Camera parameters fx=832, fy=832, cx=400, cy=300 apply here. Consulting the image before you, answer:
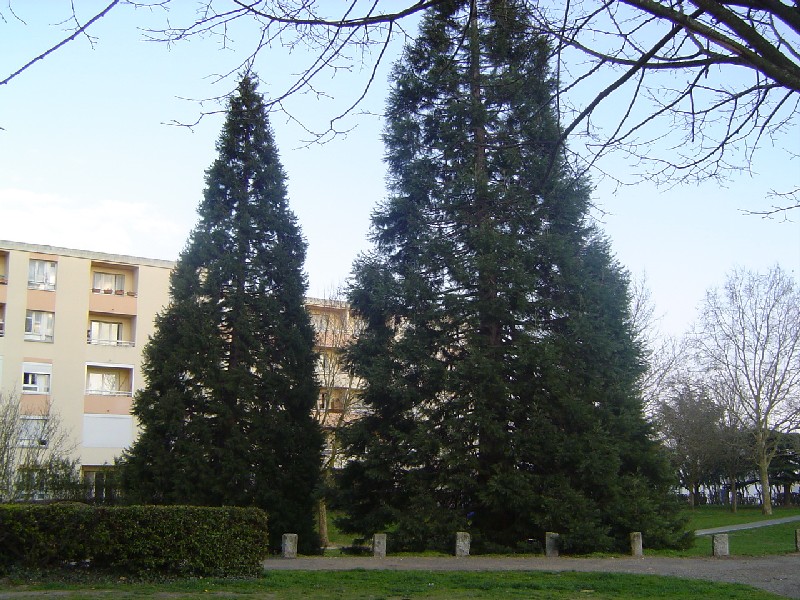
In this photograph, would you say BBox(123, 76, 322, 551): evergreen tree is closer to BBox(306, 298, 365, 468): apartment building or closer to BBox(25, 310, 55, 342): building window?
BBox(306, 298, 365, 468): apartment building

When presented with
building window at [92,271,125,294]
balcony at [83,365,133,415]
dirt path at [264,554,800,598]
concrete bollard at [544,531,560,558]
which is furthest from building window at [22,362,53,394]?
concrete bollard at [544,531,560,558]

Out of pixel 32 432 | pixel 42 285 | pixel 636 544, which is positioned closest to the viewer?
pixel 636 544

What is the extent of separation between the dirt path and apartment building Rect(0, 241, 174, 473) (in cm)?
2397

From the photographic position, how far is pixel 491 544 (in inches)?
765

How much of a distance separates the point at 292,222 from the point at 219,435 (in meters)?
6.87

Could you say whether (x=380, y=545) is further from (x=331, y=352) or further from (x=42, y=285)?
(x=42, y=285)

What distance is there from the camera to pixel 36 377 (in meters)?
37.8

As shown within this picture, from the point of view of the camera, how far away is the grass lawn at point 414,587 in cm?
1060

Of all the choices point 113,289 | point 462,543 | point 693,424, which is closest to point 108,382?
point 113,289

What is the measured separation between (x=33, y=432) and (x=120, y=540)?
856 inches

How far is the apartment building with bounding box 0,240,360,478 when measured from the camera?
37219 millimetres

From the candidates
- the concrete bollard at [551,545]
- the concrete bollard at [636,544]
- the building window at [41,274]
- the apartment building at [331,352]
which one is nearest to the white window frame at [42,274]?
the building window at [41,274]

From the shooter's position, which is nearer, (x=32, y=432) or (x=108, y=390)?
(x=32, y=432)

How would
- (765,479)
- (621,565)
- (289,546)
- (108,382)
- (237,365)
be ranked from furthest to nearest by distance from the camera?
(765,479) → (108,382) → (237,365) → (289,546) → (621,565)
